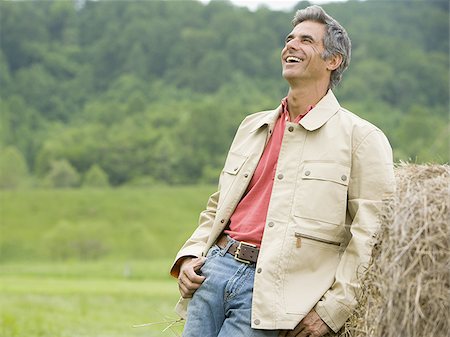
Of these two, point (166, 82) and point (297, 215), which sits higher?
point (297, 215)

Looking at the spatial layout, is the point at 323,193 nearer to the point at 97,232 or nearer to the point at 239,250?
the point at 239,250

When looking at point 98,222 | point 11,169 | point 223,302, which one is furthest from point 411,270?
point 11,169

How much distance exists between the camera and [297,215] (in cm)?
379

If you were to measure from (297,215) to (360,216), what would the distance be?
281mm

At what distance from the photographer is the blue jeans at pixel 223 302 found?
3.77 metres

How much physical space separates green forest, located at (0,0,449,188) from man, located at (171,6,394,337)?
82.4m

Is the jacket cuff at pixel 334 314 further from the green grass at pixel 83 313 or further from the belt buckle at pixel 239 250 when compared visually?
the green grass at pixel 83 313

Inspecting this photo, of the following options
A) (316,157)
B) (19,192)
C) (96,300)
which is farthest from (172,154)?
(316,157)

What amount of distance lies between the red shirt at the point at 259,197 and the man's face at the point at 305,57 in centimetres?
16

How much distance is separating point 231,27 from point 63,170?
4077 cm

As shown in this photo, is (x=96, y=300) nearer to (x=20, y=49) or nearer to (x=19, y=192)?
(x=19, y=192)

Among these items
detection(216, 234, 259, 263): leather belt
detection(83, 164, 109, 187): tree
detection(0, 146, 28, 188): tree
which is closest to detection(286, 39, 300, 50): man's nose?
detection(216, 234, 259, 263): leather belt

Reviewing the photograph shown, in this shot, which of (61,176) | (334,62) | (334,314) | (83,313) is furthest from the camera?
(61,176)

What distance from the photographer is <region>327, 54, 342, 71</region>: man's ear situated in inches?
160
